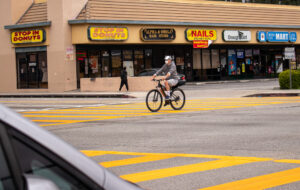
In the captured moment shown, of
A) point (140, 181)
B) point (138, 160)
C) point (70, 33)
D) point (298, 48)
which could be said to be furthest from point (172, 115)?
point (298, 48)

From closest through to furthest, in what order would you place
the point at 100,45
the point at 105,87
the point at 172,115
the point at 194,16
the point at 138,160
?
the point at 138,160 → the point at 172,115 → the point at 105,87 → the point at 100,45 → the point at 194,16

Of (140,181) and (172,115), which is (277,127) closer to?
(172,115)

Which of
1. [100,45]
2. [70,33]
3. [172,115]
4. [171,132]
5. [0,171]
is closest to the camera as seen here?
[0,171]

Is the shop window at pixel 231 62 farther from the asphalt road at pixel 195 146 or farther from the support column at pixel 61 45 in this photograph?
the asphalt road at pixel 195 146

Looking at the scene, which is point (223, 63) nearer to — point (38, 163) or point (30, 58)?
point (30, 58)

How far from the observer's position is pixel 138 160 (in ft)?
25.8

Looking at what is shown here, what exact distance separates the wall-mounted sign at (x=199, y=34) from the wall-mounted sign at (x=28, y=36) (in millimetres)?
11913

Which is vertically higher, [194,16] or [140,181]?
[194,16]

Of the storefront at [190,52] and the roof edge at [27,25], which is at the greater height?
the roof edge at [27,25]

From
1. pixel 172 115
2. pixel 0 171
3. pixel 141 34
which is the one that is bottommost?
pixel 172 115

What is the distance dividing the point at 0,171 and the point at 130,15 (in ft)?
131

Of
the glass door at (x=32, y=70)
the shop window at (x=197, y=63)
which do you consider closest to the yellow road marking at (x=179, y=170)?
the glass door at (x=32, y=70)

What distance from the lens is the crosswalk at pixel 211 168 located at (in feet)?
19.7

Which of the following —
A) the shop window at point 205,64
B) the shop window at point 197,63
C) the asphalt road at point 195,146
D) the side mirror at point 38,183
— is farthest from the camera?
the shop window at point 205,64
